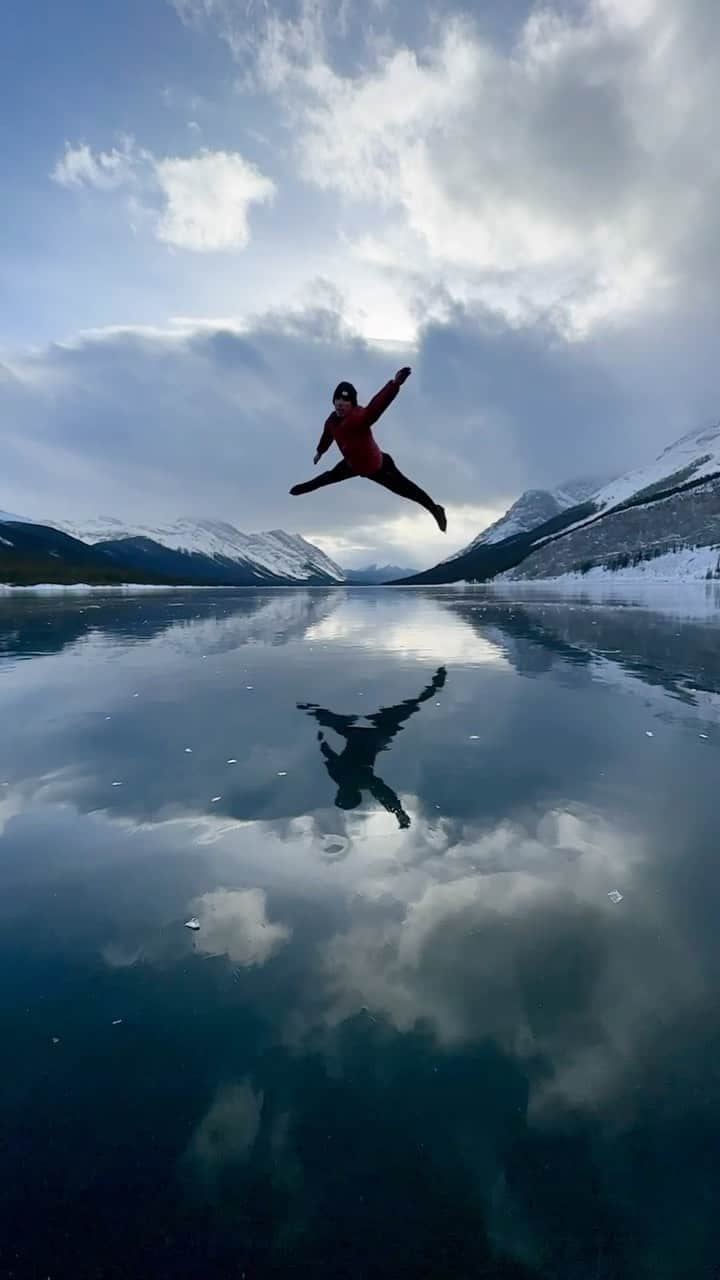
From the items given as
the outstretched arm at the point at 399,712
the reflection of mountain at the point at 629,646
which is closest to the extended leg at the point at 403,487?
the outstretched arm at the point at 399,712

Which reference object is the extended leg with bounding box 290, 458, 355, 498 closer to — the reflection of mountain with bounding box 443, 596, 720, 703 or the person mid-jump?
the person mid-jump

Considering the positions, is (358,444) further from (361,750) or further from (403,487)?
(361,750)

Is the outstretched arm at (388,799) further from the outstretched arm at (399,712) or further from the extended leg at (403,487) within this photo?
the extended leg at (403,487)

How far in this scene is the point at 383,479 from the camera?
12.9 metres

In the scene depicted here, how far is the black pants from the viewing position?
12.4 metres

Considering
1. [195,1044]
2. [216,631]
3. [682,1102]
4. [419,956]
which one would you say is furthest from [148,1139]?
[216,631]

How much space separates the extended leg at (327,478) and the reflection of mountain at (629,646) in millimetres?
13246

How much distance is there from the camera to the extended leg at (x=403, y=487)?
41.5ft

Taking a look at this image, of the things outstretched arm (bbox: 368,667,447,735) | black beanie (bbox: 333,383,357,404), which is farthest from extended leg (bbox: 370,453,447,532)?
outstretched arm (bbox: 368,667,447,735)

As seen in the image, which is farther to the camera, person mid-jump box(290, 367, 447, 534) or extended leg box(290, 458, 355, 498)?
extended leg box(290, 458, 355, 498)

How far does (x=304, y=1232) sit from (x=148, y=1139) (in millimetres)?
1389

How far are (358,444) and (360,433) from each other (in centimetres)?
22

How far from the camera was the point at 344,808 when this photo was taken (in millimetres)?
10859

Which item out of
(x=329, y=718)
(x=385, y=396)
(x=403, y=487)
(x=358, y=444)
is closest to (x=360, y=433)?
(x=358, y=444)
